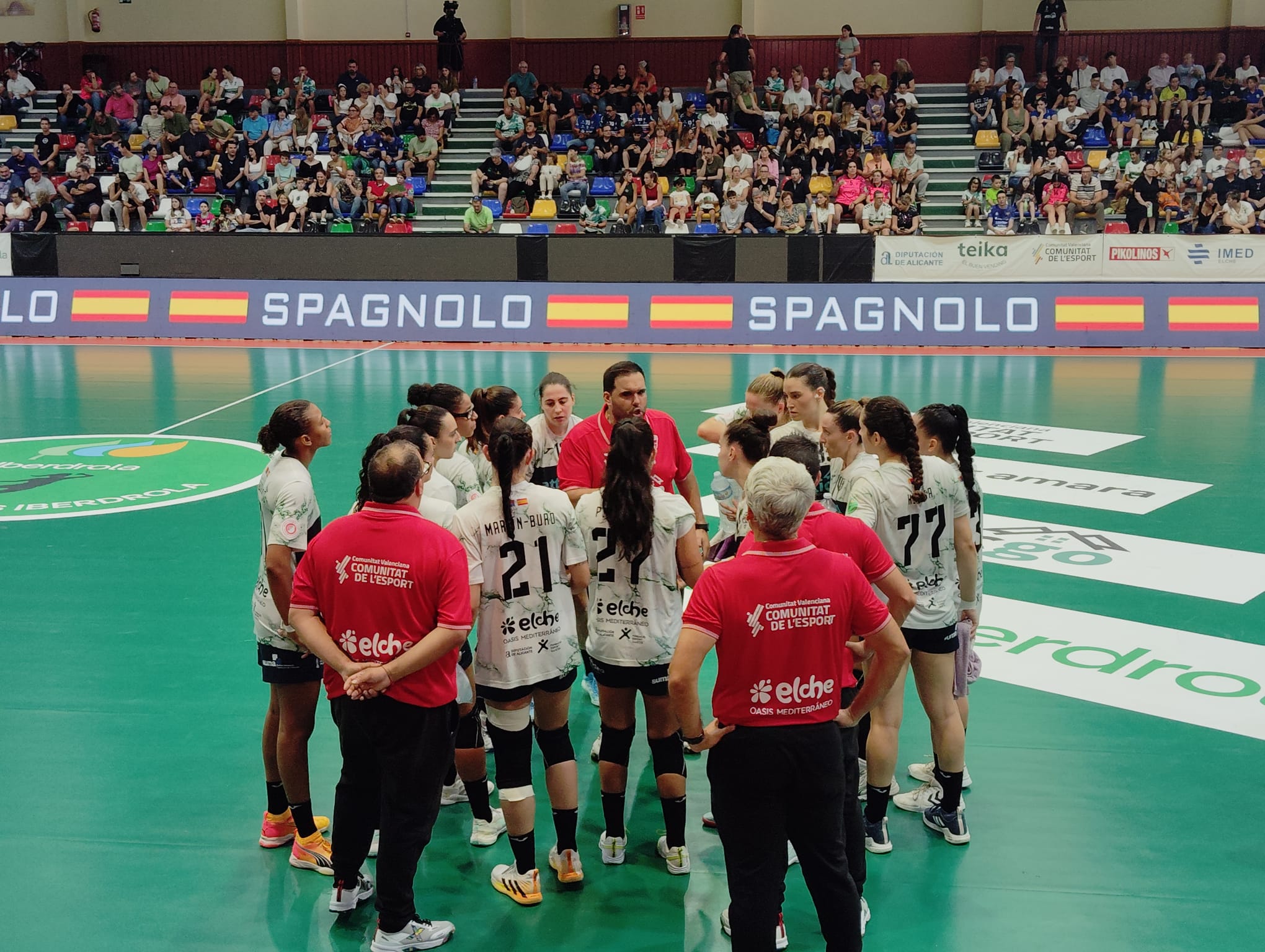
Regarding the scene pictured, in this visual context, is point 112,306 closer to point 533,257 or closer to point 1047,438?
point 533,257

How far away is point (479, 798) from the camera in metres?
5.41

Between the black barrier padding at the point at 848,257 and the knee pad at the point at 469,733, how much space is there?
16936 mm

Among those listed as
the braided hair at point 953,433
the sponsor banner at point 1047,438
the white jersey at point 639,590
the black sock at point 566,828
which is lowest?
the black sock at point 566,828

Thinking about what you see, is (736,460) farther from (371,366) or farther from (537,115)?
(537,115)

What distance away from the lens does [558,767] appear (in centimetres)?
496

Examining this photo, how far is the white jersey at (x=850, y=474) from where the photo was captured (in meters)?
5.36

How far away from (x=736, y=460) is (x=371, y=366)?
14491 millimetres

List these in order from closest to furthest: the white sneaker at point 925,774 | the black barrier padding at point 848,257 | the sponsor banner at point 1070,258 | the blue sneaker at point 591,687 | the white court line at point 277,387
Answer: the white sneaker at point 925,774, the blue sneaker at point 591,687, the white court line at point 277,387, the sponsor banner at point 1070,258, the black barrier padding at point 848,257

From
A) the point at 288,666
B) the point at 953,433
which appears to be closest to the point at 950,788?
the point at 953,433

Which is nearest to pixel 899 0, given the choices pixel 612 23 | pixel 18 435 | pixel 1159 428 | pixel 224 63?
pixel 612 23

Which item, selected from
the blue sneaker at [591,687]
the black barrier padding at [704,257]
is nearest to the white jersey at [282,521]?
the blue sneaker at [591,687]

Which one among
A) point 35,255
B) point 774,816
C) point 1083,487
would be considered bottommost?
point 1083,487

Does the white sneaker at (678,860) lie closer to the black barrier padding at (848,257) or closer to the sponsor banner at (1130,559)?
the sponsor banner at (1130,559)

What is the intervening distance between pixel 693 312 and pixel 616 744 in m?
16.6
